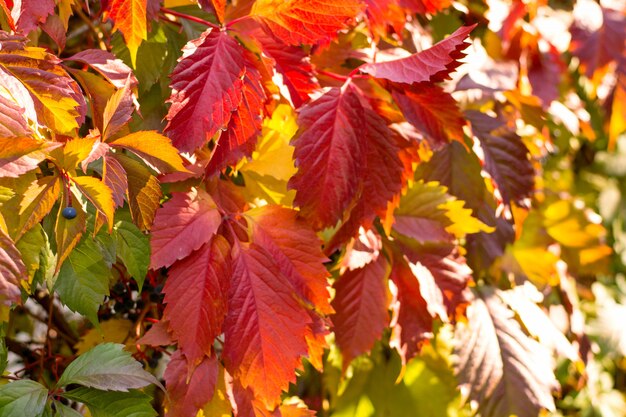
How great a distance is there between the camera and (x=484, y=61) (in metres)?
1.16

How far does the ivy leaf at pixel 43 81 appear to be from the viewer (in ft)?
1.96

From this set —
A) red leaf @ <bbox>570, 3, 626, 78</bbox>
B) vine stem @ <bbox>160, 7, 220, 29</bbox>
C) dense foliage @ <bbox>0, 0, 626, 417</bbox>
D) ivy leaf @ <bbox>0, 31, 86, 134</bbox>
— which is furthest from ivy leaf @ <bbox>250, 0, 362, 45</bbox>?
red leaf @ <bbox>570, 3, 626, 78</bbox>

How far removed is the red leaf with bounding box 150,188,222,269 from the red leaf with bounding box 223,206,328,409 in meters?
0.04

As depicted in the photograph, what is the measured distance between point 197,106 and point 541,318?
27.1 inches

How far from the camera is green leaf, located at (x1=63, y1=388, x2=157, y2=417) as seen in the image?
2.12ft

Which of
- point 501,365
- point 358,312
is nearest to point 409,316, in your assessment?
point 358,312

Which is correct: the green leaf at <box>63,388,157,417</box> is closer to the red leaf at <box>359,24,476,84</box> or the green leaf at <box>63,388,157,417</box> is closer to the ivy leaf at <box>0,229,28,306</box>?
the ivy leaf at <box>0,229,28,306</box>

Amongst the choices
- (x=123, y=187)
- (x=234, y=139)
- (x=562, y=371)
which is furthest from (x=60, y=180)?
(x=562, y=371)

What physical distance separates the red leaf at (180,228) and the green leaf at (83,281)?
0.06 metres

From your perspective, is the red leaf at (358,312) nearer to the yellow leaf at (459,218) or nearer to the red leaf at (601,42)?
the yellow leaf at (459,218)

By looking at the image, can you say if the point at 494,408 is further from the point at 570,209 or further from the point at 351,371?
the point at 570,209

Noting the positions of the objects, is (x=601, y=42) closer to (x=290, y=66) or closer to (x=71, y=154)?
(x=290, y=66)

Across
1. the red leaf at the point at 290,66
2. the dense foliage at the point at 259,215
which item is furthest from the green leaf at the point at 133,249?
the red leaf at the point at 290,66

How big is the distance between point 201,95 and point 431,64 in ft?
0.73
